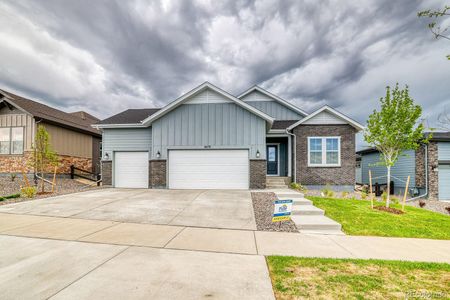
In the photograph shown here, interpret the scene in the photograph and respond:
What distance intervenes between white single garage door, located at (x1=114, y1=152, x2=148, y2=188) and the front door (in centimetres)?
862

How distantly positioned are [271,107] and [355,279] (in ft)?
47.2

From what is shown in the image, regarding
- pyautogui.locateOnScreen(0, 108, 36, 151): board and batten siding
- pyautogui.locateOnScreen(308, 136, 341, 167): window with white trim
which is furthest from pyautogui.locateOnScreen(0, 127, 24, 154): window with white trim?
pyautogui.locateOnScreen(308, 136, 341, 167): window with white trim

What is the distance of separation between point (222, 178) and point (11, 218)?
830cm

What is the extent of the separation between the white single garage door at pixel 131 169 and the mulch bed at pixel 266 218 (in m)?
7.71

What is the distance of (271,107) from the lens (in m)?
16.0

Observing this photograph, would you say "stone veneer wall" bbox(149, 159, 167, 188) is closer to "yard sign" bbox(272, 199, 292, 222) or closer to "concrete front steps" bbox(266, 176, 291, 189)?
"concrete front steps" bbox(266, 176, 291, 189)

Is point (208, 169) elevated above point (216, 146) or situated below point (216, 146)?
below

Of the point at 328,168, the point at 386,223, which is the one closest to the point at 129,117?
the point at 328,168

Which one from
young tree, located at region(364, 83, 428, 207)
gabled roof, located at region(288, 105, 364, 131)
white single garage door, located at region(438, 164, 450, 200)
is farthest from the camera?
gabled roof, located at region(288, 105, 364, 131)

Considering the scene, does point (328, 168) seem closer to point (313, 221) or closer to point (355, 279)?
point (313, 221)

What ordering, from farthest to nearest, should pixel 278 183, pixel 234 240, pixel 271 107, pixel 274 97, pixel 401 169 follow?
pixel 271 107 < pixel 274 97 < pixel 401 169 < pixel 278 183 < pixel 234 240

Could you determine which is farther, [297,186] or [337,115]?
[337,115]

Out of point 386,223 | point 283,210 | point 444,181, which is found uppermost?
point 283,210

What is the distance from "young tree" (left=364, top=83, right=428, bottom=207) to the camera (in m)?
7.19
